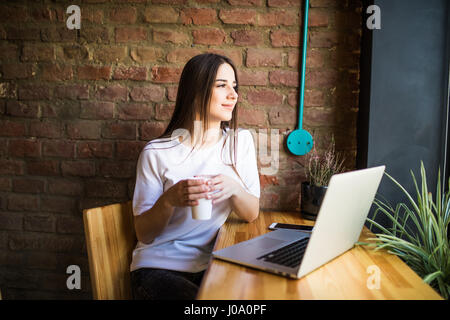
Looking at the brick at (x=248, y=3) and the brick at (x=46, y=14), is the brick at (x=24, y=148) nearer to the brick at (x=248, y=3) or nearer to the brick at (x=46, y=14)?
the brick at (x=46, y=14)

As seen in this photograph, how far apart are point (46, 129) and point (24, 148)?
0.16 m

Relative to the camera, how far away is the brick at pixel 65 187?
1773 millimetres

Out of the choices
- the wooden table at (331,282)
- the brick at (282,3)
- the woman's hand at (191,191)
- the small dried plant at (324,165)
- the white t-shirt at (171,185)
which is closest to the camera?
the wooden table at (331,282)

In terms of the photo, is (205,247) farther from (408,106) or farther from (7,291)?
(7,291)

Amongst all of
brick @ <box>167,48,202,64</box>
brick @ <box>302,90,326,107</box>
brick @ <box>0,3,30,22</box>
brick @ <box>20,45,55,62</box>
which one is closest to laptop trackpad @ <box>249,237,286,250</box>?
brick @ <box>302,90,326,107</box>

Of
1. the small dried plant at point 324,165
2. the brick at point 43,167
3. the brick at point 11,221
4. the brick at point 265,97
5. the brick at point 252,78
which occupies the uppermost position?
the brick at point 252,78

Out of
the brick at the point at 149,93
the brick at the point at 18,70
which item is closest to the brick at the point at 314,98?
the brick at the point at 149,93

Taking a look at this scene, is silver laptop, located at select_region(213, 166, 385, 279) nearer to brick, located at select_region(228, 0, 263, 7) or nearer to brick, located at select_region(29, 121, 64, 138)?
brick, located at select_region(228, 0, 263, 7)

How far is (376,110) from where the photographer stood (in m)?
1.50

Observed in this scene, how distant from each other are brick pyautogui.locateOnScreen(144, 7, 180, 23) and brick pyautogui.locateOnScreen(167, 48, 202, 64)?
0.50 feet

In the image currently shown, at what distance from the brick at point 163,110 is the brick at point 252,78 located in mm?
376

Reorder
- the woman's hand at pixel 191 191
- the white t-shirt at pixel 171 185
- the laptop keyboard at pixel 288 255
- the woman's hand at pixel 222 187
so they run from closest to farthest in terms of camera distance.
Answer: the laptop keyboard at pixel 288 255 → the woman's hand at pixel 191 191 → the woman's hand at pixel 222 187 → the white t-shirt at pixel 171 185

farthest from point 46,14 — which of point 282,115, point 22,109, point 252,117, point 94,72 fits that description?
point 282,115

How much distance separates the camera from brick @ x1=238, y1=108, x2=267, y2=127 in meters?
1.68
